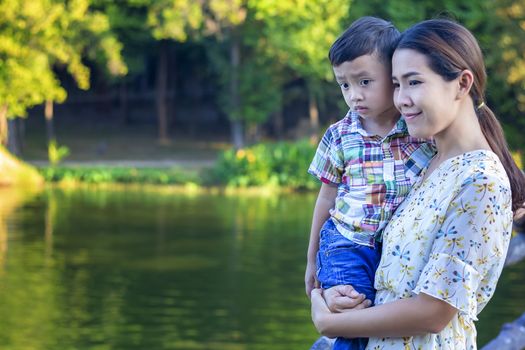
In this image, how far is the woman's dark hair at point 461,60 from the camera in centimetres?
233

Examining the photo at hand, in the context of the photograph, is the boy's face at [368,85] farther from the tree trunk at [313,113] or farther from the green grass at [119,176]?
the tree trunk at [313,113]

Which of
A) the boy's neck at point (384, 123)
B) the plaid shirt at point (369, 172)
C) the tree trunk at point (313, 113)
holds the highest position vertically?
the tree trunk at point (313, 113)

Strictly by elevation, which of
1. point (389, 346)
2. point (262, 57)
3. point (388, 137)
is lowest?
point (389, 346)

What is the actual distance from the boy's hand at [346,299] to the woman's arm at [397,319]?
0.06 feet

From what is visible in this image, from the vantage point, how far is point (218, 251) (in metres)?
19.2

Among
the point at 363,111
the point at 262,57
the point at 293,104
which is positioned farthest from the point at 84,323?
the point at 293,104

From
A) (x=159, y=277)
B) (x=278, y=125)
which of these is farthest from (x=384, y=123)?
(x=278, y=125)

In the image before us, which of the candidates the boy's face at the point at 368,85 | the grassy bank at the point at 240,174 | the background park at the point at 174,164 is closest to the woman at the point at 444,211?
the boy's face at the point at 368,85

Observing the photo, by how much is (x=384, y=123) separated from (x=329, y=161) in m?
0.15

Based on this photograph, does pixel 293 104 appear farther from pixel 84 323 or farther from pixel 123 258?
pixel 84 323

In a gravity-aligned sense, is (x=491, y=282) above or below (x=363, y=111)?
below

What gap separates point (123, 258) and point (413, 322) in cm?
1665

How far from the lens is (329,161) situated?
2.69 meters

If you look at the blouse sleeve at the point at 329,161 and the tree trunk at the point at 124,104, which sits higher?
the tree trunk at the point at 124,104
